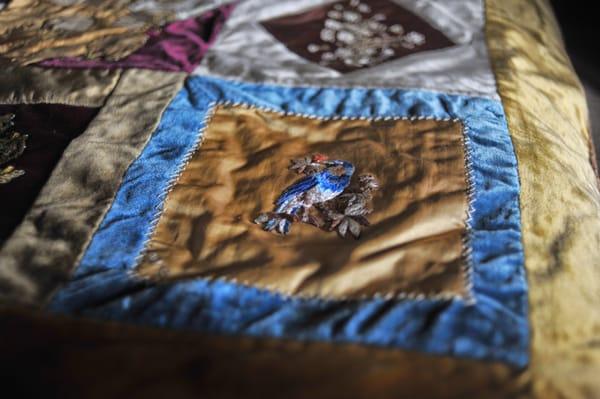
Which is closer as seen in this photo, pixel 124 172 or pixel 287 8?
pixel 124 172

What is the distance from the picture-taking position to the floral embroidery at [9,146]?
35.3 inches

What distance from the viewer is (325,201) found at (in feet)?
2.79

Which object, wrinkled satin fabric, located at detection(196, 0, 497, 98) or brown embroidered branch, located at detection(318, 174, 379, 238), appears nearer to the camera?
brown embroidered branch, located at detection(318, 174, 379, 238)

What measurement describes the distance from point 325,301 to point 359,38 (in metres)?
0.71

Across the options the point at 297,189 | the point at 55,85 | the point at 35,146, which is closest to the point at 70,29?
the point at 55,85

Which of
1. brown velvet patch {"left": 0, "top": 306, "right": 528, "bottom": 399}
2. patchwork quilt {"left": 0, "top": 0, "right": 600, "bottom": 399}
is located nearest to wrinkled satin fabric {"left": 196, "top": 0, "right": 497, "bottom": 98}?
patchwork quilt {"left": 0, "top": 0, "right": 600, "bottom": 399}

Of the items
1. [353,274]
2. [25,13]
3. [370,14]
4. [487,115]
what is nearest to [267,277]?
[353,274]

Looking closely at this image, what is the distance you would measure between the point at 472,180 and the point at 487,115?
0.20 metres

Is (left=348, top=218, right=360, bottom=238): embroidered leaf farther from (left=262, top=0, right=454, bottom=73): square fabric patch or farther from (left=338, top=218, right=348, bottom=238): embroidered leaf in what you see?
(left=262, top=0, right=454, bottom=73): square fabric patch

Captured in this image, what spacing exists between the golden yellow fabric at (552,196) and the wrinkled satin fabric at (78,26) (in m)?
0.65

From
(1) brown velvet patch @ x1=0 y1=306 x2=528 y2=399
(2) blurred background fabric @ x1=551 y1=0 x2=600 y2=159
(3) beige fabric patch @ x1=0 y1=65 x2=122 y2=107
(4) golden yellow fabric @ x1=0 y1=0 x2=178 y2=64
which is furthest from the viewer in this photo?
(2) blurred background fabric @ x1=551 y1=0 x2=600 y2=159

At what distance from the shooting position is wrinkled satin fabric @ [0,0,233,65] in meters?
1.20

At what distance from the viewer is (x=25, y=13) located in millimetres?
1343

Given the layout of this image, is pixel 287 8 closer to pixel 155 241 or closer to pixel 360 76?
pixel 360 76
